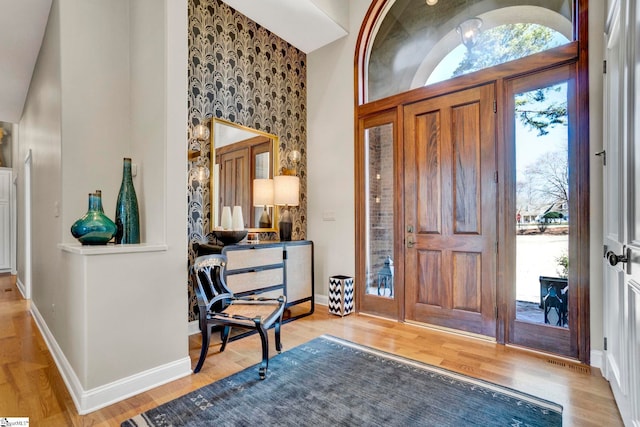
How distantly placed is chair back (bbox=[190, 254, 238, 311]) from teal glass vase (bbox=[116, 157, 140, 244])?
49cm

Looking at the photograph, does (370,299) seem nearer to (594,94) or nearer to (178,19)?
(594,94)

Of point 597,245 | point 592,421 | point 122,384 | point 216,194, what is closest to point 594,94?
point 597,245

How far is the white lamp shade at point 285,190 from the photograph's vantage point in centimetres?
357

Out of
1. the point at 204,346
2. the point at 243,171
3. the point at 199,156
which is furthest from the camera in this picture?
the point at 243,171

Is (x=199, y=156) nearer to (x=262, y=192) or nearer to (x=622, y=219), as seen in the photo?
(x=262, y=192)

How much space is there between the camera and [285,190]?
358 centimetres

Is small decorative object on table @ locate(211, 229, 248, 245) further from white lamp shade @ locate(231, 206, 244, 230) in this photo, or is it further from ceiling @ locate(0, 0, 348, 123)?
ceiling @ locate(0, 0, 348, 123)

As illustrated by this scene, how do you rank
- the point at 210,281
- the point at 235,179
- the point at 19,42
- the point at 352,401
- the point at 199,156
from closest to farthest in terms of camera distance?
the point at 352,401, the point at 210,281, the point at 199,156, the point at 19,42, the point at 235,179

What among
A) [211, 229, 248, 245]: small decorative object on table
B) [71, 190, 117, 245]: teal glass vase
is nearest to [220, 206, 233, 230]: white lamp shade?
[211, 229, 248, 245]: small decorative object on table

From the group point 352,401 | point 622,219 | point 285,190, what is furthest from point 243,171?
point 622,219

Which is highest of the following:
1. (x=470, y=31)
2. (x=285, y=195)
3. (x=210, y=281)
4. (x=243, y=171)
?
(x=470, y=31)

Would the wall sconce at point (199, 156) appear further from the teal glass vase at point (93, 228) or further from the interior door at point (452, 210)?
the interior door at point (452, 210)

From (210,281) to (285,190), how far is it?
1467mm

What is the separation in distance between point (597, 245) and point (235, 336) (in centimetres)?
305
